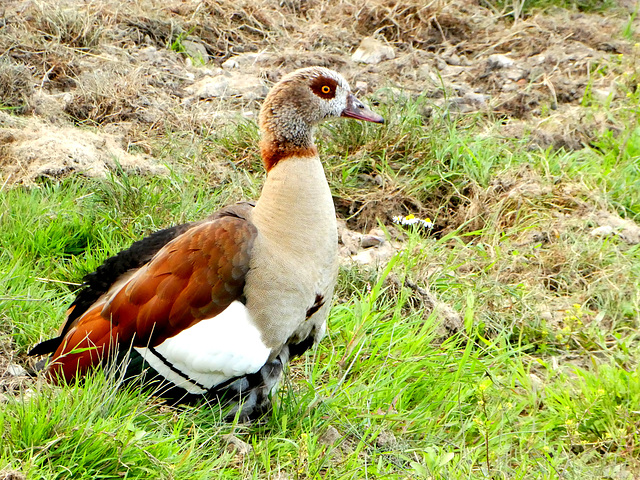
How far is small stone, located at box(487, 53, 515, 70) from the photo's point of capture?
Answer: 632 centimetres

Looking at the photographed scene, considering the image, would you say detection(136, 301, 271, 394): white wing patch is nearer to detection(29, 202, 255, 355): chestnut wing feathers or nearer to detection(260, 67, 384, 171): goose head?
detection(29, 202, 255, 355): chestnut wing feathers

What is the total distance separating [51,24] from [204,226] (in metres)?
3.52

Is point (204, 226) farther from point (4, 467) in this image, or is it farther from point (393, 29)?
point (393, 29)

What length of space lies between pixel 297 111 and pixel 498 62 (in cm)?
345

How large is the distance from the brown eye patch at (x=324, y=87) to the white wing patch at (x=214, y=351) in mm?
999

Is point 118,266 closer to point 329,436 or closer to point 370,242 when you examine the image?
point 329,436

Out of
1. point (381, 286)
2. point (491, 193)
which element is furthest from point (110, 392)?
point (491, 193)

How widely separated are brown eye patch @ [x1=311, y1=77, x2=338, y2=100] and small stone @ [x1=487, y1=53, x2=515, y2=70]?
126 inches

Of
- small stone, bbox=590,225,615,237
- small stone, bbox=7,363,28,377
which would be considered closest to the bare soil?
small stone, bbox=590,225,615,237

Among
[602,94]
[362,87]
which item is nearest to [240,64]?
[362,87]

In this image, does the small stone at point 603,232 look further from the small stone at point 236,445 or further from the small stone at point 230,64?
the small stone at point 230,64

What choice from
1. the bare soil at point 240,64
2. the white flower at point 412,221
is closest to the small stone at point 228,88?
the bare soil at point 240,64

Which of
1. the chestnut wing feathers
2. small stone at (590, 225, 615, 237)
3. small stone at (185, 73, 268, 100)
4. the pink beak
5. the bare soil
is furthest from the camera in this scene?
small stone at (185, 73, 268, 100)

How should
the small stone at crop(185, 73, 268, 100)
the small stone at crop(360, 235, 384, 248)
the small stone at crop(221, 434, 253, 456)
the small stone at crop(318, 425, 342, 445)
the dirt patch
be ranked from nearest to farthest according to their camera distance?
the small stone at crop(221, 434, 253, 456)
the small stone at crop(318, 425, 342, 445)
the dirt patch
the small stone at crop(360, 235, 384, 248)
the small stone at crop(185, 73, 268, 100)
